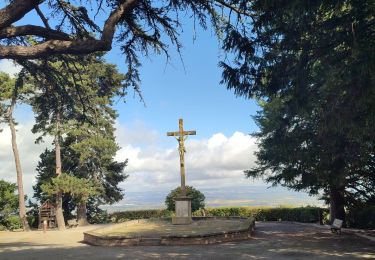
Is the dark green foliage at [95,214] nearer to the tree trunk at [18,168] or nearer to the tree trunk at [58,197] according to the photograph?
the tree trunk at [58,197]

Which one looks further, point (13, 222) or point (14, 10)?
point (13, 222)

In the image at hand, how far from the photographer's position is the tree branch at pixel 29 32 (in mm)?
7251

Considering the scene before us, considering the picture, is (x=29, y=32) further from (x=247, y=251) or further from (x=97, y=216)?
(x=97, y=216)

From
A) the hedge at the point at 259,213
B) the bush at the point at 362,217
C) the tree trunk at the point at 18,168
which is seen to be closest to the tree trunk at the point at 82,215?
the hedge at the point at 259,213

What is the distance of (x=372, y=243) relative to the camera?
581 inches

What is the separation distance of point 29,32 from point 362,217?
18932 millimetres

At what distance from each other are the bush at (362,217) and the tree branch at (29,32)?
17534 millimetres

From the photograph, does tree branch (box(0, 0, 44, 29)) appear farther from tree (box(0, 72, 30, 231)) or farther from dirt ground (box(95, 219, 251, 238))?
tree (box(0, 72, 30, 231))

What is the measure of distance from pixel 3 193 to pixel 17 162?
2.98 metres

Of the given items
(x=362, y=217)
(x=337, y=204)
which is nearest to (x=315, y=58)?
(x=362, y=217)

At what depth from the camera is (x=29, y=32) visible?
24.4 feet

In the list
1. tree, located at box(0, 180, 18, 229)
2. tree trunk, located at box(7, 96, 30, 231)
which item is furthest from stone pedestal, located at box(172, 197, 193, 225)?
tree, located at box(0, 180, 18, 229)

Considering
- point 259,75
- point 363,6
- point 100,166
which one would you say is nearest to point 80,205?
point 100,166

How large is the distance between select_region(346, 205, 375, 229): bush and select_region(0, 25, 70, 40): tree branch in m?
17.5
